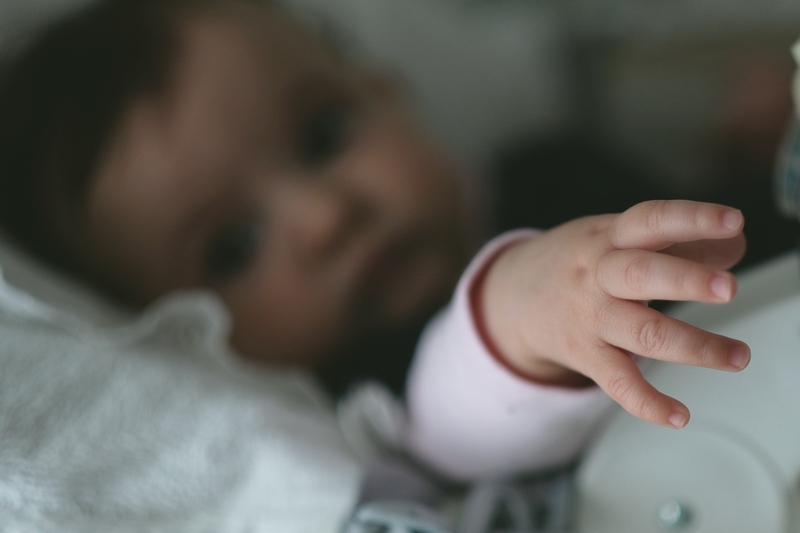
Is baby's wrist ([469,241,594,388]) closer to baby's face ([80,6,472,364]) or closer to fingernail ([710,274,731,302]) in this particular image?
fingernail ([710,274,731,302])

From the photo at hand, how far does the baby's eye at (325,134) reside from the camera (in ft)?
2.08

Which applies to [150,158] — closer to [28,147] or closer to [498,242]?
[28,147]

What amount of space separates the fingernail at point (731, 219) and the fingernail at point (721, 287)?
0.6 inches

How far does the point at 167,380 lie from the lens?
14.3 inches

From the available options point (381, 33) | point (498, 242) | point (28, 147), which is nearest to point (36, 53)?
point (28, 147)

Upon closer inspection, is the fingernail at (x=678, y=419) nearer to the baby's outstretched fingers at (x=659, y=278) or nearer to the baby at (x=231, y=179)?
the baby's outstretched fingers at (x=659, y=278)

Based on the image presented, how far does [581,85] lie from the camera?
912 millimetres

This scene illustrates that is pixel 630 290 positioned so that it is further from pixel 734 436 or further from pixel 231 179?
pixel 231 179

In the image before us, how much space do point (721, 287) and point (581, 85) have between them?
807 mm

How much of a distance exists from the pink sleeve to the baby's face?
200 millimetres

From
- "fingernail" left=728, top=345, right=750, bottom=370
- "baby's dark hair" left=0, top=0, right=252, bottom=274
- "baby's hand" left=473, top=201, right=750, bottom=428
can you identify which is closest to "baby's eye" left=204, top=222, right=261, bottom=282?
"baby's dark hair" left=0, top=0, right=252, bottom=274

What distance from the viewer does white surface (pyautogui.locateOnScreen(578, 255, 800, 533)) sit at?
246 millimetres

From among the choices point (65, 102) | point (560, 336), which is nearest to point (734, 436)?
point (560, 336)

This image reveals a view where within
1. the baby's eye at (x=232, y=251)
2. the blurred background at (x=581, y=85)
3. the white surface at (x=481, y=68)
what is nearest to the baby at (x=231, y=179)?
the baby's eye at (x=232, y=251)
